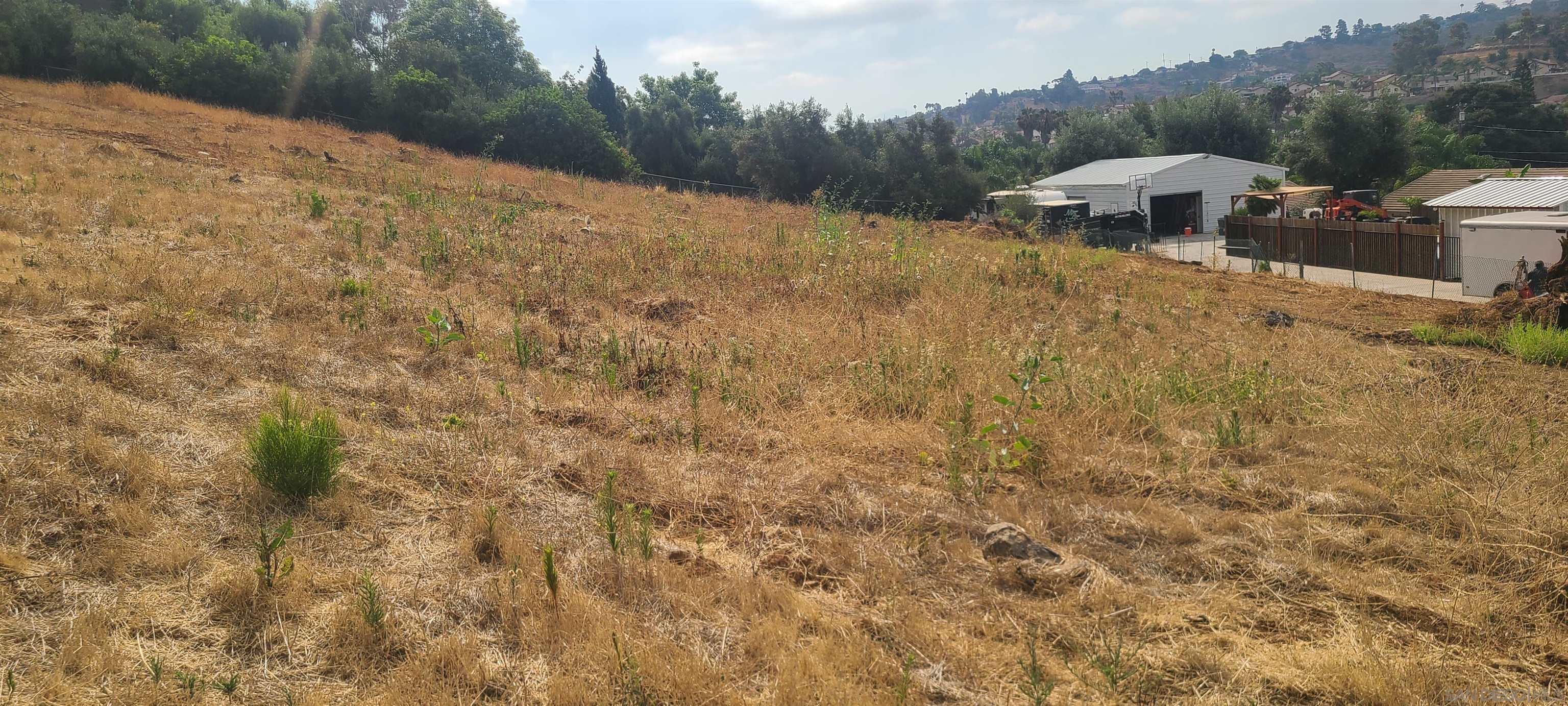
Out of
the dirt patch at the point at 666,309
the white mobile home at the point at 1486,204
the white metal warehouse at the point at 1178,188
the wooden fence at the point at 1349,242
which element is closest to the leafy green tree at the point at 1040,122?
the white metal warehouse at the point at 1178,188

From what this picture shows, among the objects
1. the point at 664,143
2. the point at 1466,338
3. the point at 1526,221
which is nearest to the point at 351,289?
the point at 1466,338

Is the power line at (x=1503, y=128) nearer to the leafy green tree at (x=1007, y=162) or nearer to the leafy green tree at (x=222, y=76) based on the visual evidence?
the leafy green tree at (x=1007, y=162)

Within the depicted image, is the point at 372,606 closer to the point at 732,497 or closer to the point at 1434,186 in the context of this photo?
the point at 732,497

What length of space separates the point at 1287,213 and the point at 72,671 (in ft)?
138

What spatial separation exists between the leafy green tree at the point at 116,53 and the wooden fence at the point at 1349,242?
34025mm

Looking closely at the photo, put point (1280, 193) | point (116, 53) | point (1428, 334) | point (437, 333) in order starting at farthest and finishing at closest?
point (1280, 193) < point (116, 53) < point (1428, 334) < point (437, 333)

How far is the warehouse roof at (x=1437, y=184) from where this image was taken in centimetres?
3312

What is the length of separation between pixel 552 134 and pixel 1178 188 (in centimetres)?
2789

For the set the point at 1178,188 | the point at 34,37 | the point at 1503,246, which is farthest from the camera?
the point at 1178,188

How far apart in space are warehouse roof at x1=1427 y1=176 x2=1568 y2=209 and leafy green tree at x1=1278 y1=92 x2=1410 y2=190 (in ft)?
72.2

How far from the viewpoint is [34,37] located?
Result: 2370cm

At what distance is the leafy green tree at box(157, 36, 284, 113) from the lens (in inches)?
973

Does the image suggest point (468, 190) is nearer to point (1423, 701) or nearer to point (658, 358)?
point (658, 358)

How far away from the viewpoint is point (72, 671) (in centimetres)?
296
